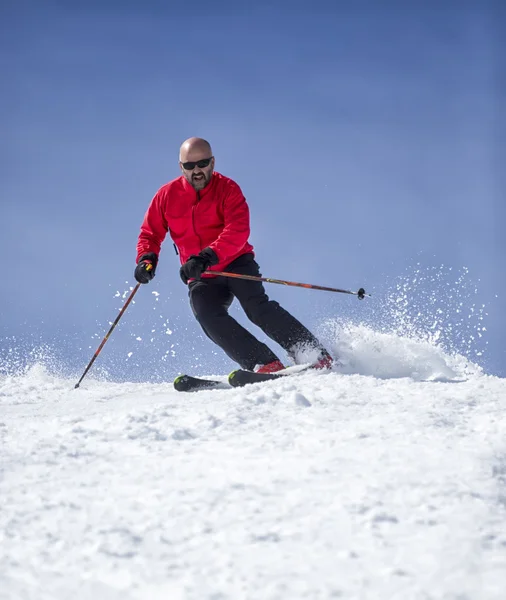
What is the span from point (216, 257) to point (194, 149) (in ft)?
3.29

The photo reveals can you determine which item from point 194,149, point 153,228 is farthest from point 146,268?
point 194,149

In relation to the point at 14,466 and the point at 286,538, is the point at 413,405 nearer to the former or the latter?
the point at 286,538

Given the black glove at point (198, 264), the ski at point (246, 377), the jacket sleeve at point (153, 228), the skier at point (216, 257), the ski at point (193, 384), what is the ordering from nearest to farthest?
the ski at point (246, 377), the ski at point (193, 384), the black glove at point (198, 264), the skier at point (216, 257), the jacket sleeve at point (153, 228)

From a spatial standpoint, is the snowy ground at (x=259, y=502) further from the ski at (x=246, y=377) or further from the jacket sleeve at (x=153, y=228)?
the jacket sleeve at (x=153, y=228)

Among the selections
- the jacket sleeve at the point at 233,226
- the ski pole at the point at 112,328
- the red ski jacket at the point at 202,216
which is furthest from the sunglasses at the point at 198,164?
the ski pole at the point at 112,328

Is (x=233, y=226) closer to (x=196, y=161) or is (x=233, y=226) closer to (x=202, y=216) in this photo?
(x=202, y=216)

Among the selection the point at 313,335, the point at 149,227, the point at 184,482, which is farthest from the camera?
the point at 149,227

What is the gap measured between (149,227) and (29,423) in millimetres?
2720

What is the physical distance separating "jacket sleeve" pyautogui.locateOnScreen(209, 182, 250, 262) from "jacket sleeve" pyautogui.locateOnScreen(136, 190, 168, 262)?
0.67 meters

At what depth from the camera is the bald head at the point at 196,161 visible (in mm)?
5004

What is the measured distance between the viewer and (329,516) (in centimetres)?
181

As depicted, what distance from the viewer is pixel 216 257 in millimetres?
4762

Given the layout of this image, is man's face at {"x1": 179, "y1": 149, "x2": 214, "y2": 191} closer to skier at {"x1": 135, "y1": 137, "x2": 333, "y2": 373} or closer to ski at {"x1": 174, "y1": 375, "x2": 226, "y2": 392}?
skier at {"x1": 135, "y1": 137, "x2": 333, "y2": 373}

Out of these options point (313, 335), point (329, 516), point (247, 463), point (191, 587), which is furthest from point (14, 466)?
point (313, 335)
